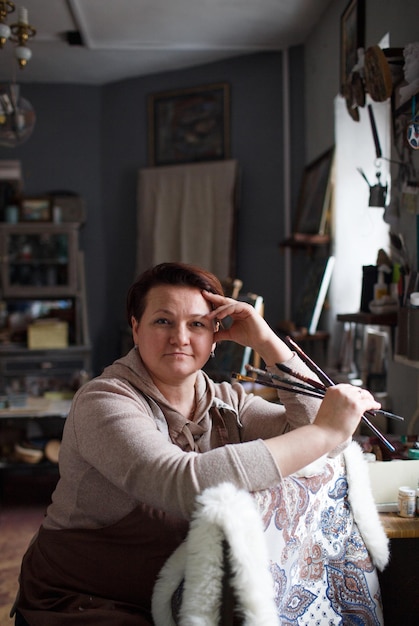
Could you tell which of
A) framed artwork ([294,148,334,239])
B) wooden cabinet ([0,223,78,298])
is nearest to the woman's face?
framed artwork ([294,148,334,239])

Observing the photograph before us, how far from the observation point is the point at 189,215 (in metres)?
5.62

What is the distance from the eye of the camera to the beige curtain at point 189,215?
5441mm

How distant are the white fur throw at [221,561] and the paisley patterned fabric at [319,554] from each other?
4.2 inches

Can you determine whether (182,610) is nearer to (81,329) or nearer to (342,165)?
(342,165)

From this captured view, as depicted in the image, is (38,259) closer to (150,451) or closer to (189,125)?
(189,125)

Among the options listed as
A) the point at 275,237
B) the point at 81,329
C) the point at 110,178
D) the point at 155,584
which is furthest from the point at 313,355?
the point at 155,584

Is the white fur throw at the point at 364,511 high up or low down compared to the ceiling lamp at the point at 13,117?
down

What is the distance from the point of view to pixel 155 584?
1307mm

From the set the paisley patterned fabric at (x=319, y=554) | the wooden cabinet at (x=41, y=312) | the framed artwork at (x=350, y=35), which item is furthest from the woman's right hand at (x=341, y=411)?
the wooden cabinet at (x=41, y=312)

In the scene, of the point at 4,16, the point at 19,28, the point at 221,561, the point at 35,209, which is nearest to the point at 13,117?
the point at 19,28

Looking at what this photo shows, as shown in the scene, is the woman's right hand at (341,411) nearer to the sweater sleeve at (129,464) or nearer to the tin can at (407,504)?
the sweater sleeve at (129,464)

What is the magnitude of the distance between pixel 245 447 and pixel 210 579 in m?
0.24

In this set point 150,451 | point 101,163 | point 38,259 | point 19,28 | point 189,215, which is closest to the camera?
point 150,451

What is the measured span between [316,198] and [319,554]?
3.29 metres
